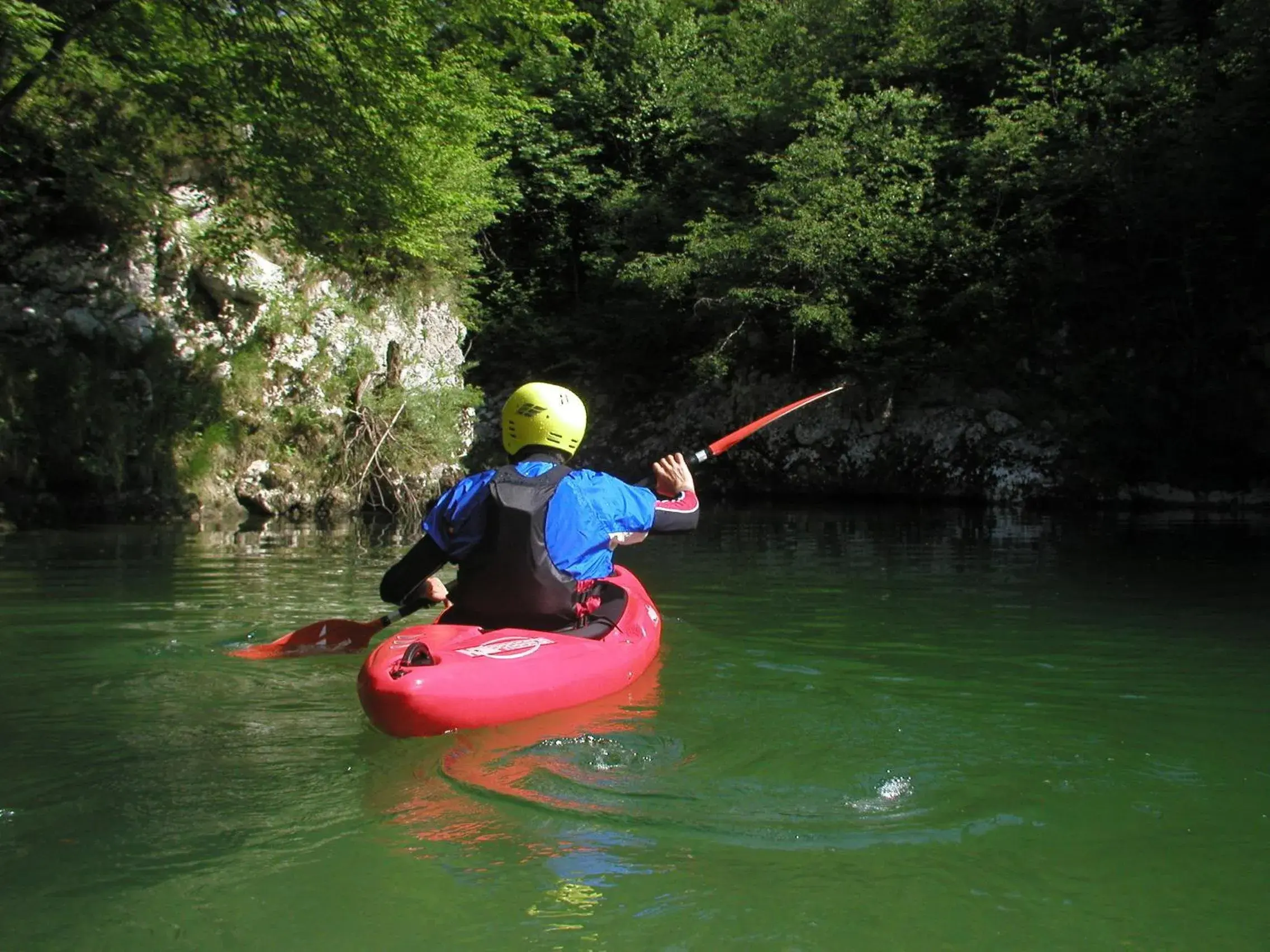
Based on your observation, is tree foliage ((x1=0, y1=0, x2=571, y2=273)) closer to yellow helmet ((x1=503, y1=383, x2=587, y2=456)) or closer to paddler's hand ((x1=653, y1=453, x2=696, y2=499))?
yellow helmet ((x1=503, y1=383, x2=587, y2=456))

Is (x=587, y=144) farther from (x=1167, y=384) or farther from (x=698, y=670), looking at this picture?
(x=698, y=670)

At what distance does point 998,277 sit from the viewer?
17.1m

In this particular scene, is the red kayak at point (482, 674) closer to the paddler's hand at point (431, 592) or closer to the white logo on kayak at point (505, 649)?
the white logo on kayak at point (505, 649)

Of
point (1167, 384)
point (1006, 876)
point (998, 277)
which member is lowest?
point (1006, 876)

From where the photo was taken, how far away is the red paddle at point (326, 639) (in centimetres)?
503

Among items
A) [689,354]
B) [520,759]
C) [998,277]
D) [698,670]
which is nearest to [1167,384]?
[998,277]

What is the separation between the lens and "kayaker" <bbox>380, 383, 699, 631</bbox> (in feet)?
13.1

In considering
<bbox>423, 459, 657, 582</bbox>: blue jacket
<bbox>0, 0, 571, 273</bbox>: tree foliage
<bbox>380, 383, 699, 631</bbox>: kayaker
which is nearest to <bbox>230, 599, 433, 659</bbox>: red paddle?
<bbox>380, 383, 699, 631</bbox>: kayaker

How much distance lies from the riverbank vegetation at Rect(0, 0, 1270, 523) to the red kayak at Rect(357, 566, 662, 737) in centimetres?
673

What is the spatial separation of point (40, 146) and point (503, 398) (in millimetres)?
11033

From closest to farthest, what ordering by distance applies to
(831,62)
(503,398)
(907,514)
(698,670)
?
1. (698,670)
2. (907,514)
3. (831,62)
4. (503,398)

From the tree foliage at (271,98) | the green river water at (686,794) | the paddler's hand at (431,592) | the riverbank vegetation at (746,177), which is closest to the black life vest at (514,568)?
the paddler's hand at (431,592)

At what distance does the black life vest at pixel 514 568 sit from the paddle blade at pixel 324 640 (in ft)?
3.05

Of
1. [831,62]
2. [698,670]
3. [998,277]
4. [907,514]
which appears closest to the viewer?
[698,670]
